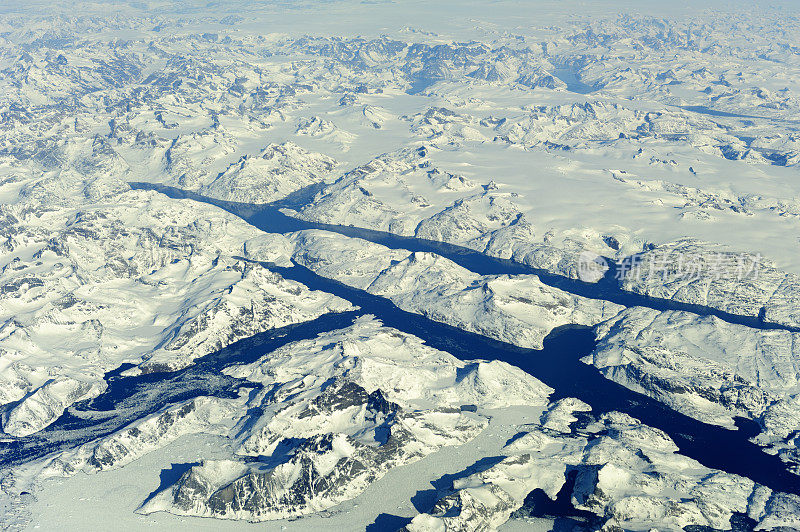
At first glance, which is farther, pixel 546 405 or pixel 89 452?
pixel 546 405

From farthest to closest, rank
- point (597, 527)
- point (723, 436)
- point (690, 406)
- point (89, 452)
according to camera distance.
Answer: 1. point (690, 406)
2. point (723, 436)
3. point (89, 452)
4. point (597, 527)

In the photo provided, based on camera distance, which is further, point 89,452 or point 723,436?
point 723,436

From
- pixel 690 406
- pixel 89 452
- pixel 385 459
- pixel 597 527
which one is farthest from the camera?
pixel 690 406

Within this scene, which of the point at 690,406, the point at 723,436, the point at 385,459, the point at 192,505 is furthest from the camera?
the point at 690,406

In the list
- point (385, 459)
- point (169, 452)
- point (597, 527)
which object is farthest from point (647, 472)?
point (169, 452)

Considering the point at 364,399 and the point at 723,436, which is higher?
the point at 364,399

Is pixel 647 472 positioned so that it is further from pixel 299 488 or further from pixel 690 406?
pixel 299 488

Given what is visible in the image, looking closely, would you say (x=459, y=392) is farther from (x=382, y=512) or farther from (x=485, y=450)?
(x=382, y=512)

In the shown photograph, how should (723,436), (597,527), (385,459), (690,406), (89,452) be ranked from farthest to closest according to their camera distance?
(690,406) → (723,436) → (89,452) → (385,459) → (597,527)

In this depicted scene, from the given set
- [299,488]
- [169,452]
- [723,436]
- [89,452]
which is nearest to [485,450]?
[299,488]
